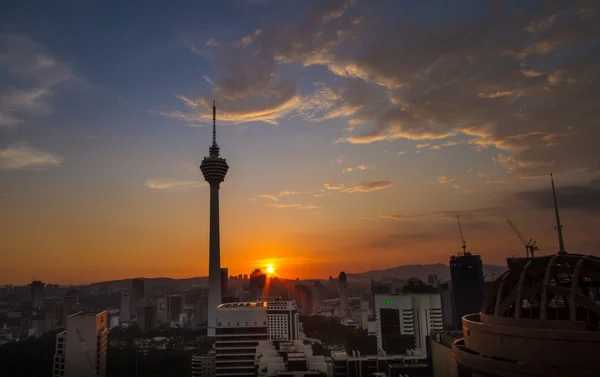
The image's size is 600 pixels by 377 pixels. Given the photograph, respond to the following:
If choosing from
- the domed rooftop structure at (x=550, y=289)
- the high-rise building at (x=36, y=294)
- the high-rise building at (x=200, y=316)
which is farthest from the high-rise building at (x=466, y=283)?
the high-rise building at (x=36, y=294)

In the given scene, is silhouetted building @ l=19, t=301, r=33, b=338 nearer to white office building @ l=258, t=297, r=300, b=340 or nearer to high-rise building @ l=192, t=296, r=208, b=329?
high-rise building @ l=192, t=296, r=208, b=329

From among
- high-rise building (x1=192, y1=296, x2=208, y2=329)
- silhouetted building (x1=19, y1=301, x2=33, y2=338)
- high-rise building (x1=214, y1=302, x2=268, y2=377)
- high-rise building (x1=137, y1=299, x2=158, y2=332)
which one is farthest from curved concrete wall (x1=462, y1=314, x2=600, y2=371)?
silhouetted building (x1=19, y1=301, x2=33, y2=338)

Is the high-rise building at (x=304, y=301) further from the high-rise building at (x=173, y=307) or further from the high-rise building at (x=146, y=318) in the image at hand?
the high-rise building at (x=146, y=318)

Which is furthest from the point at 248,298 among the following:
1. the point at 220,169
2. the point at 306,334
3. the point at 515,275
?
the point at 515,275

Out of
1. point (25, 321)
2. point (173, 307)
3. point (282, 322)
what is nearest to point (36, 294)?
point (25, 321)

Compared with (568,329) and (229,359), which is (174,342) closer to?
(229,359)

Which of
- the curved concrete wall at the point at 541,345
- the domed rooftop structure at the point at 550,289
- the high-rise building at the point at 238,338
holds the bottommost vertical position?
the high-rise building at the point at 238,338

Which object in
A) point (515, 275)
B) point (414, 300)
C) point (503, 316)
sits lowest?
point (414, 300)
